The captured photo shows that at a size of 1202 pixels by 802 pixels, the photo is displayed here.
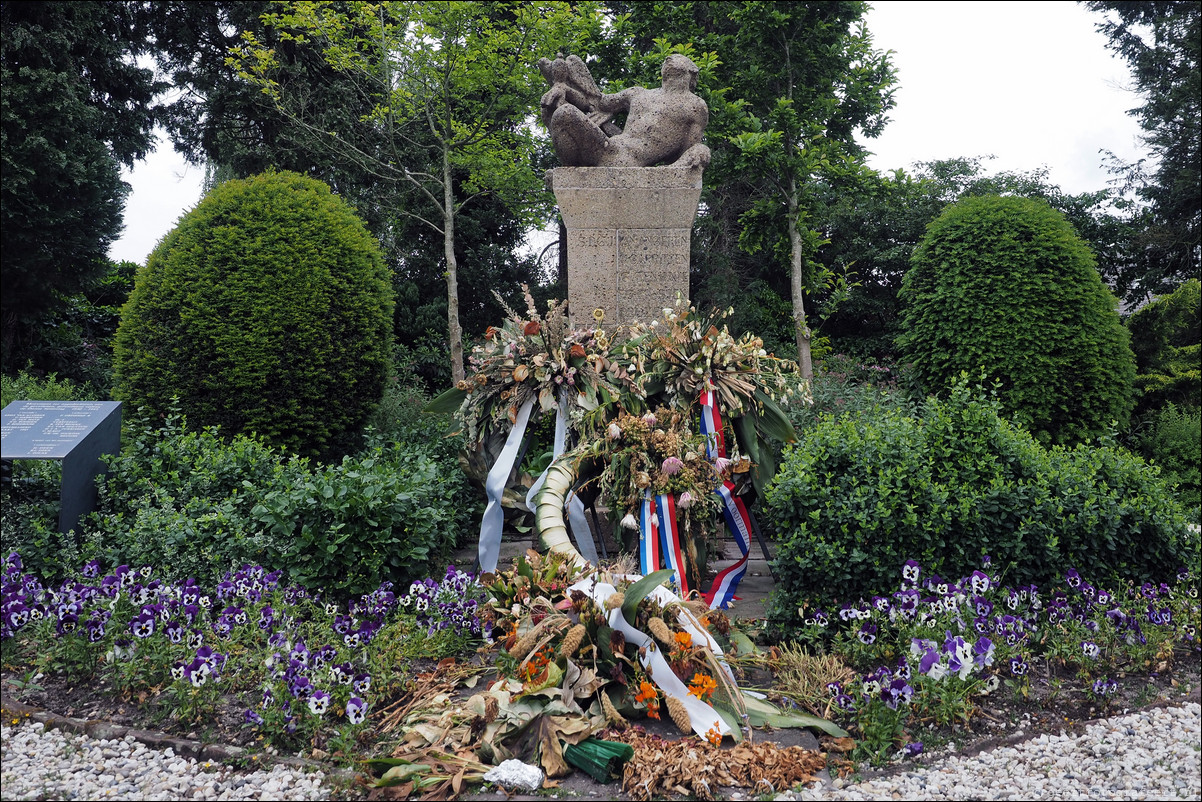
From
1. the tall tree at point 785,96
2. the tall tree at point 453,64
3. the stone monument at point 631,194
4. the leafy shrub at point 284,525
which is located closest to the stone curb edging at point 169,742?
the leafy shrub at point 284,525

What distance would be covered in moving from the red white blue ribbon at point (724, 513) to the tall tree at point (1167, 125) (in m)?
9.71

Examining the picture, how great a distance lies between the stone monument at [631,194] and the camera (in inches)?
224

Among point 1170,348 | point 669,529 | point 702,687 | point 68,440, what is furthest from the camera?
point 1170,348

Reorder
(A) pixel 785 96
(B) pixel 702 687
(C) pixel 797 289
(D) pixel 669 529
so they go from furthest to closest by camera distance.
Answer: (A) pixel 785 96, (C) pixel 797 289, (D) pixel 669 529, (B) pixel 702 687

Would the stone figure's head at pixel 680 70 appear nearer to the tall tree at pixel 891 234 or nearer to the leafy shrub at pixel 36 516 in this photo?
the leafy shrub at pixel 36 516

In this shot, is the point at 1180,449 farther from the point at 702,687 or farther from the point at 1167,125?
the point at 1167,125

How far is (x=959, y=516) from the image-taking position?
3.12m

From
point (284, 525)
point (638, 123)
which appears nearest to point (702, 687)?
point (284, 525)

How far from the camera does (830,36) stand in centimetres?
1009

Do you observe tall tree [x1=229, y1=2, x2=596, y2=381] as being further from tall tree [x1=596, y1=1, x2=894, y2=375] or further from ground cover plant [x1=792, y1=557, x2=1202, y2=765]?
ground cover plant [x1=792, y1=557, x2=1202, y2=765]

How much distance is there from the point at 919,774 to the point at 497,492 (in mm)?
2484

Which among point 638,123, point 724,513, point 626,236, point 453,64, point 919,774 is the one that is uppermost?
point 453,64

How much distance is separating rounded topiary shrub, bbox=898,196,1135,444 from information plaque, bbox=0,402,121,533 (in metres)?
5.61

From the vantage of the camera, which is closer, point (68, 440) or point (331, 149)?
point (68, 440)
